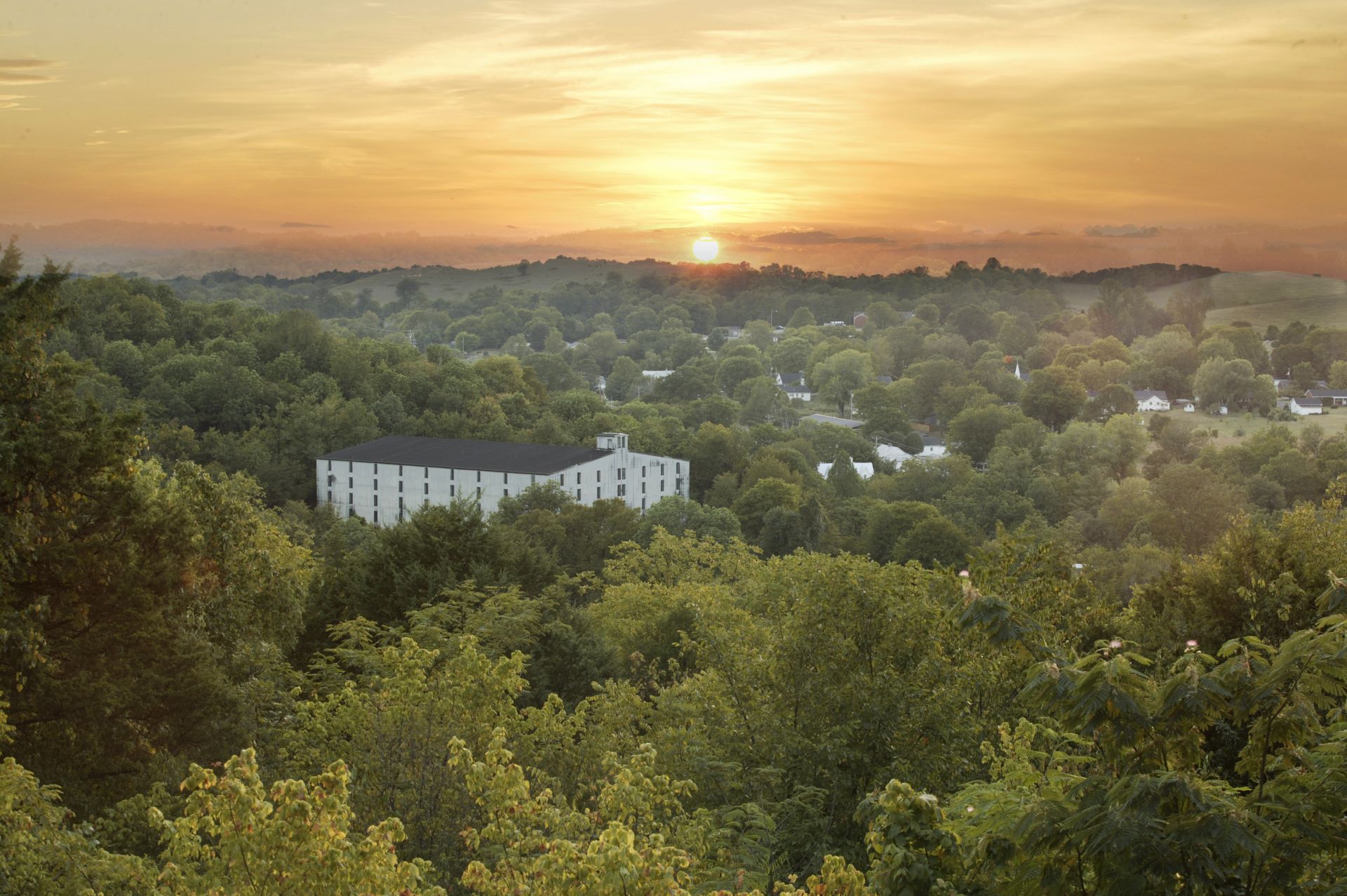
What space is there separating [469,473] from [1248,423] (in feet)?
349

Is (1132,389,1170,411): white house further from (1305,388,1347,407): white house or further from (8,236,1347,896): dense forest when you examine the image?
(8,236,1347,896): dense forest

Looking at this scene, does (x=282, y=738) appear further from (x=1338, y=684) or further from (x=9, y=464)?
(x=1338, y=684)

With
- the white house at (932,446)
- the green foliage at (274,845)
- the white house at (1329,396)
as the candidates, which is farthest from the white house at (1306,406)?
the green foliage at (274,845)

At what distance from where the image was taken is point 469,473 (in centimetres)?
8275

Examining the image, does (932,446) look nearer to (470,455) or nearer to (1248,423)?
(1248,423)

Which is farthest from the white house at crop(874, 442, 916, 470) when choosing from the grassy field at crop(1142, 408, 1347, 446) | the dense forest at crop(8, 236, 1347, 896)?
the dense forest at crop(8, 236, 1347, 896)

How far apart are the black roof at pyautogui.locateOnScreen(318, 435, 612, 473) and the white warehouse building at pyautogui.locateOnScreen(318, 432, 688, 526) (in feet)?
0.18

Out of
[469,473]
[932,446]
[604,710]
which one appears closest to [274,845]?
[604,710]

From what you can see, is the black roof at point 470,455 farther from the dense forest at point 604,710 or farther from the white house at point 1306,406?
the white house at point 1306,406

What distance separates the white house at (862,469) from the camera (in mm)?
118312

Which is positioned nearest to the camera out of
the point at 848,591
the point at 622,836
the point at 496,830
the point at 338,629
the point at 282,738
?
the point at 622,836

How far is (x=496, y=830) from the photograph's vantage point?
33.7 ft

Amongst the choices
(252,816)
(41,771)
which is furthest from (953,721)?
(41,771)

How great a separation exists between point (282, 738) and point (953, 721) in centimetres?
968
